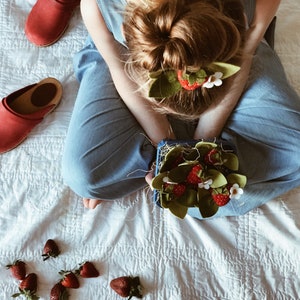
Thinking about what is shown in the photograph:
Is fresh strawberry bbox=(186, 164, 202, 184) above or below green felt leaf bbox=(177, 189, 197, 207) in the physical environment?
above

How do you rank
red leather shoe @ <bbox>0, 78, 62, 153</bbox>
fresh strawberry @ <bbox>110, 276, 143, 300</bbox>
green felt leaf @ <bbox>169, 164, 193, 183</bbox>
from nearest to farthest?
1. green felt leaf @ <bbox>169, 164, 193, 183</bbox>
2. fresh strawberry @ <bbox>110, 276, 143, 300</bbox>
3. red leather shoe @ <bbox>0, 78, 62, 153</bbox>

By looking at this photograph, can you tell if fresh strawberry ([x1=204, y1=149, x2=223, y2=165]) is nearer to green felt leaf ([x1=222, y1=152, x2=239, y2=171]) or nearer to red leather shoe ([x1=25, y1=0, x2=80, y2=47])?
green felt leaf ([x1=222, y1=152, x2=239, y2=171])

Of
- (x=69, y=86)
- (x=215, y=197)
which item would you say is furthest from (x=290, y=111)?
(x=69, y=86)

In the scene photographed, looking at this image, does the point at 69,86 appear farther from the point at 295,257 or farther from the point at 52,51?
the point at 295,257

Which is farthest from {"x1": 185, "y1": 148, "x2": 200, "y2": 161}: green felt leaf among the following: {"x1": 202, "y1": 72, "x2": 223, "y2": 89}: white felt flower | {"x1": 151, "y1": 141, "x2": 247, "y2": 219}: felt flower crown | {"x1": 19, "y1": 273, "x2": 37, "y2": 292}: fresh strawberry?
{"x1": 19, "y1": 273, "x2": 37, "y2": 292}: fresh strawberry

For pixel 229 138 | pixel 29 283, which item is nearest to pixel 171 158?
pixel 229 138

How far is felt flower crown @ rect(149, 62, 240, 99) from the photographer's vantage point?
600 mm

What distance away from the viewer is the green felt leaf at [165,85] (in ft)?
1.97

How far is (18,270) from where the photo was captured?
0.89m

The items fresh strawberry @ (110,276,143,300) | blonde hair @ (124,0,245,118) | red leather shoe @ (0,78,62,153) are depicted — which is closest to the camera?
blonde hair @ (124,0,245,118)

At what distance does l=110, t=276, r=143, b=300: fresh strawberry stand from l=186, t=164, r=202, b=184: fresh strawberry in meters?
0.25

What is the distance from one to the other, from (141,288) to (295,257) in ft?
0.99

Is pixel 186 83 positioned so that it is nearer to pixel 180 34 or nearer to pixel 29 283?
pixel 180 34

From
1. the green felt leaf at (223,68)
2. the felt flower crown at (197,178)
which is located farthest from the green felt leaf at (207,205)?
the green felt leaf at (223,68)
